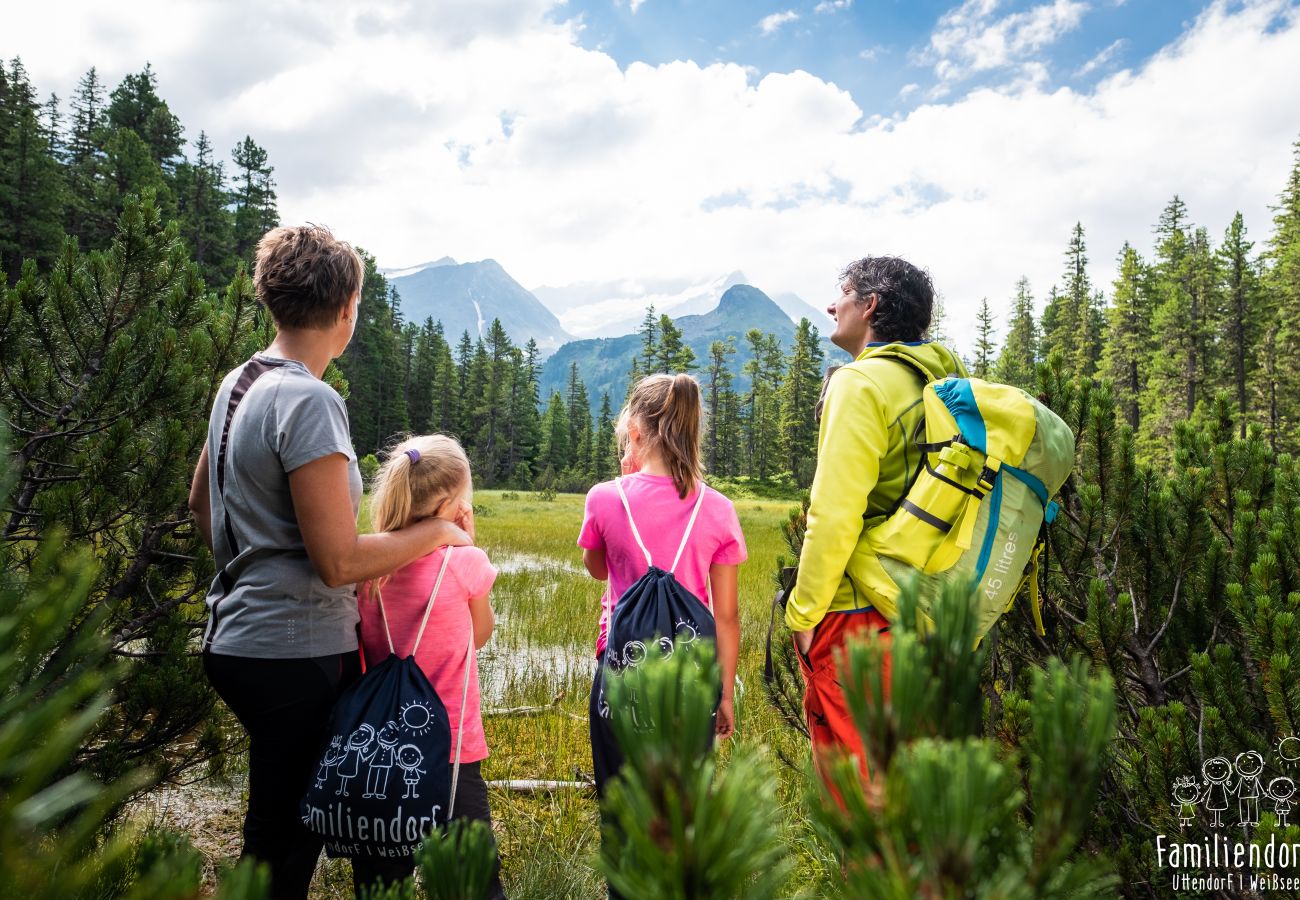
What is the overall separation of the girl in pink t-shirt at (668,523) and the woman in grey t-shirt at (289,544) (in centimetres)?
84

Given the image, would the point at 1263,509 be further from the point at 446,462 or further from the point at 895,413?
the point at 446,462

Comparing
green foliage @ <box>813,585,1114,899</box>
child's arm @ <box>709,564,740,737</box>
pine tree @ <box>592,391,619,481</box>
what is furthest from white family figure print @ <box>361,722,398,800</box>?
pine tree @ <box>592,391,619,481</box>

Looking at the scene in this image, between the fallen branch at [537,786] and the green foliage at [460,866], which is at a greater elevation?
the green foliage at [460,866]

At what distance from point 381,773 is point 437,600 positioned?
1.94 ft

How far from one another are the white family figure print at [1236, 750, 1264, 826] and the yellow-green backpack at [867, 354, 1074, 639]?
780 mm

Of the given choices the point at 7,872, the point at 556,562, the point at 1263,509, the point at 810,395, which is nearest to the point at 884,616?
the point at 1263,509

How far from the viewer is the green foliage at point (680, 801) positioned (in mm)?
521

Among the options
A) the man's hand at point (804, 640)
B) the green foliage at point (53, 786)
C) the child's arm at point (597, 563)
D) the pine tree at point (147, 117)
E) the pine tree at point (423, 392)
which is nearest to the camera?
the green foliage at point (53, 786)

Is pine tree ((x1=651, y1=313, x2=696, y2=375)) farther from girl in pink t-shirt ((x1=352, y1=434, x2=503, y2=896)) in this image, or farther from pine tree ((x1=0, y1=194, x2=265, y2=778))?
girl in pink t-shirt ((x1=352, y1=434, x2=503, y2=896))

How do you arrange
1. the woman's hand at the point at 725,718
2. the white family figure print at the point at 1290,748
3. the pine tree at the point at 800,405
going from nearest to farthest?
the white family figure print at the point at 1290,748 < the woman's hand at the point at 725,718 < the pine tree at the point at 800,405

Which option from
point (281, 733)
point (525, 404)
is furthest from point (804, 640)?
point (525, 404)

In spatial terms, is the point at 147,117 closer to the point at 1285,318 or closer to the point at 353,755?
the point at 353,755

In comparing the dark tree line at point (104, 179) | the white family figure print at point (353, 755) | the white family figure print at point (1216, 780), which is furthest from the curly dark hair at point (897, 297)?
the dark tree line at point (104, 179)

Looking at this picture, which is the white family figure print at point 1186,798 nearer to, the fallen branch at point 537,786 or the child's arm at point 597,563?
the child's arm at point 597,563
